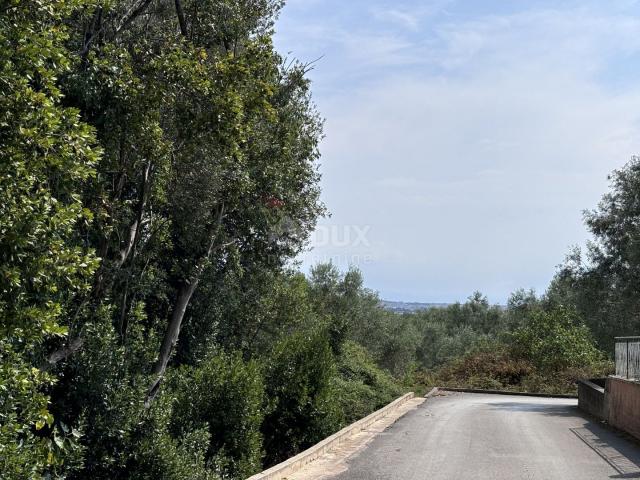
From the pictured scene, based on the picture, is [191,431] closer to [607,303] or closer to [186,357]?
[186,357]

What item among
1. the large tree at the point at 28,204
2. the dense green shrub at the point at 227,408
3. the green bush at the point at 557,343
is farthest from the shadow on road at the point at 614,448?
the green bush at the point at 557,343

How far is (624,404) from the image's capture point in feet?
51.7

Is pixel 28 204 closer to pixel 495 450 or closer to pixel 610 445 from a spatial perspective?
pixel 495 450

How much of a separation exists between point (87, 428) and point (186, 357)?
6.83 metres

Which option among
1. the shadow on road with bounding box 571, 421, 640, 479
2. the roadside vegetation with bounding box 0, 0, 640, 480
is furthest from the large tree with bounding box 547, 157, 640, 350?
the shadow on road with bounding box 571, 421, 640, 479

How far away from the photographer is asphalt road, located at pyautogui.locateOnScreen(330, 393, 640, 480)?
407 inches

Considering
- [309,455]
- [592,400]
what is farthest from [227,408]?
[592,400]

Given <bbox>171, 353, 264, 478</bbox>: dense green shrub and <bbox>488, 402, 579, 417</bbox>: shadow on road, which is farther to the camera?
<bbox>488, 402, 579, 417</bbox>: shadow on road

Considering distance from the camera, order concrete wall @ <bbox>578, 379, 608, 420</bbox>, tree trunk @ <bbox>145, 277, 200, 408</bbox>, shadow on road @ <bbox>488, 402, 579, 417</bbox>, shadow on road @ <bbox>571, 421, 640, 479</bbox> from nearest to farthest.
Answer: tree trunk @ <bbox>145, 277, 200, 408</bbox> < shadow on road @ <bbox>571, 421, 640, 479</bbox> < concrete wall @ <bbox>578, 379, 608, 420</bbox> < shadow on road @ <bbox>488, 402, 579, 417</bbox>

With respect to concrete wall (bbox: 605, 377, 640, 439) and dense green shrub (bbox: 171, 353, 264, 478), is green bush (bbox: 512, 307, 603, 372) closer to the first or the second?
concrete wall (bbox: 605, 377, 640, 439)

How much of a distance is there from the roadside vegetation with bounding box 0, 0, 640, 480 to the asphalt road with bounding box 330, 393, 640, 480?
2083 millimetres

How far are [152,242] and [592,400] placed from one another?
46.9 feet

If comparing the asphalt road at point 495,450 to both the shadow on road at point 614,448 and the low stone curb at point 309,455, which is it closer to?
the shadow on road at point 614,448

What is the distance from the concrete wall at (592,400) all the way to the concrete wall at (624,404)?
0.69 meters
